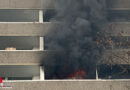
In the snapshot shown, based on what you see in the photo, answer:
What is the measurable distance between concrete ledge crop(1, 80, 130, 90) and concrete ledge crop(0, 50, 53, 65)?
2684 millimetres

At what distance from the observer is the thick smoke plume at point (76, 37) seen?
27.6m

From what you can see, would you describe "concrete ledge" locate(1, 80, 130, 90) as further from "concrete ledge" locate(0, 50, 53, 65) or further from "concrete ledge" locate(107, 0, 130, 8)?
"concrete ledge" locate(107, 0, 130, 8)

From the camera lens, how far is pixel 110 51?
27734mm

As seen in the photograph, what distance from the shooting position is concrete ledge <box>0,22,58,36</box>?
29.2 m

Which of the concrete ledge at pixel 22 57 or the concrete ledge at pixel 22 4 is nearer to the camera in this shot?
the concrete ledge at pixel 22 57

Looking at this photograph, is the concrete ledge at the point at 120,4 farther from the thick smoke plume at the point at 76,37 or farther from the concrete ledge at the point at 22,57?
the concrete ledge at the point at 22,57

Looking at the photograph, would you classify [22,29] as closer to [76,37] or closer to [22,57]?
[22,57]

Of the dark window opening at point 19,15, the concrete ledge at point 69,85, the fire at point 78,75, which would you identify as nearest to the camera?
the concrete ledge at point 69,85

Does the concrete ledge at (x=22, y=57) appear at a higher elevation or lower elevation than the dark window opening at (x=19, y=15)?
lower

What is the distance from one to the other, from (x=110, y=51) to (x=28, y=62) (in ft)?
25.6

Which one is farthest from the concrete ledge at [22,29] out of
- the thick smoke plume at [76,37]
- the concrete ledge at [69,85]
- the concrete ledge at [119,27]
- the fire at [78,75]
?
the concrete ledge at [119,27]

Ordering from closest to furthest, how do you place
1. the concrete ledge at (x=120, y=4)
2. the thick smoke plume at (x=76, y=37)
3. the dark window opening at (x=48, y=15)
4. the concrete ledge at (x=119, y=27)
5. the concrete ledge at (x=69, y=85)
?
the concrete ledge at (x=69, y=85)
the thick smoke plume at (x=76, y=37)
the concrete ledge at (x=119, y=27)
the dark window opening at (x=48, y=15)
the concrete ledge at (x=120, y=4)

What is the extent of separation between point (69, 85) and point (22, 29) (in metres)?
7.73

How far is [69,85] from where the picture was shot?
85.0 ft
